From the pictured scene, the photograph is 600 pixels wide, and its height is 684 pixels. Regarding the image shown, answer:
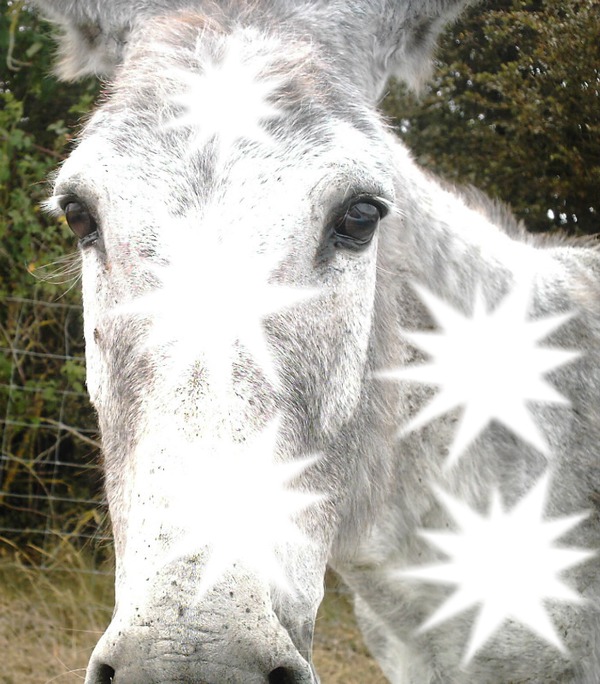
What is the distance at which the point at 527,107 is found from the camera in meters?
3.74

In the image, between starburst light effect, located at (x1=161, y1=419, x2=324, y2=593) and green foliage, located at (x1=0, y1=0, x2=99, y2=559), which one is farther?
green foliage, located at (x1=0, y1=0, x2=99, y2=559)

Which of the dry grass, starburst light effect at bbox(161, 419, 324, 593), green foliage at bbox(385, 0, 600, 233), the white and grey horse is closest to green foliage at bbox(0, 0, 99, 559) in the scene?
the dry grass

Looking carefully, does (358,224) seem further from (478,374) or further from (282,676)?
(282,676)

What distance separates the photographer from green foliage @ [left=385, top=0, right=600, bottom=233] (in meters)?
3.41

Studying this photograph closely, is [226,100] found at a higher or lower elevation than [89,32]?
higher

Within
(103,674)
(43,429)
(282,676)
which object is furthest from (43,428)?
(282,676)

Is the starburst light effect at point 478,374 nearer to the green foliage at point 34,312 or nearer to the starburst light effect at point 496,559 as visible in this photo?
the starburst light effect at point 496,559

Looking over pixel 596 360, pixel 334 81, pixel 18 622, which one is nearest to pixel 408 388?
pixel 596 360

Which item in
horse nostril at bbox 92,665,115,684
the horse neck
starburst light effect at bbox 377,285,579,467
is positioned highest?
the horse neck

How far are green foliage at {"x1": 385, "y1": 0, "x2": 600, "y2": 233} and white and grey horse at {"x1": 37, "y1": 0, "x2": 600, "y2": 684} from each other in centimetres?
97

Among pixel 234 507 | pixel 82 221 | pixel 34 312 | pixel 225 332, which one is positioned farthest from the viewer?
pixel 34 312

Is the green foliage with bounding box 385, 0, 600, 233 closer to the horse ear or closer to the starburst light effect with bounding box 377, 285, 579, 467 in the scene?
the starburst light effect with bounding box 377, 285, 579, 467

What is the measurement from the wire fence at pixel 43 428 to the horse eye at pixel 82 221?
360cm

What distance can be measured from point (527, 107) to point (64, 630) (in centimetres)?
424
